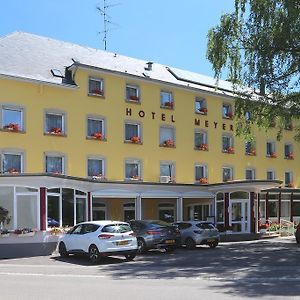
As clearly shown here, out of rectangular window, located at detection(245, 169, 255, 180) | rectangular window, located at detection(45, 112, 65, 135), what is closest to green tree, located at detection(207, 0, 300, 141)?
rectangular window, located at detection(45, 112, 65, 135)

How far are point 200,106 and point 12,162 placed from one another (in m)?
15.9

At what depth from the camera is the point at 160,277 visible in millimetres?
15953

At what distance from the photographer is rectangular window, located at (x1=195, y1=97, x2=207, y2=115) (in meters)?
40.1

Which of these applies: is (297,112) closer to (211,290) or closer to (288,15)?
(288,15)

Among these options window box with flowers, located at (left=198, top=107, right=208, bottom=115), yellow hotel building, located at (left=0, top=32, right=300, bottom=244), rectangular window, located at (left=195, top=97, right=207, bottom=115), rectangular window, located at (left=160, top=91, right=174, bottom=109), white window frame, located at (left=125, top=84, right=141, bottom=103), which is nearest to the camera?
yellow hotel building, located at (left=0, top=32, right=300, bottom=244)

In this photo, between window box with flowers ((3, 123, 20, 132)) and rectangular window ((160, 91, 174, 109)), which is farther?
rectangular window ((160, 91, 174, 109))

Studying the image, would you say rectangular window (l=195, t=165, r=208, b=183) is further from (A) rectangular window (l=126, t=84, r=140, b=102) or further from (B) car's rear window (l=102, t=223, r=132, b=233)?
(B) car's rear window (l=102, t=223, r=132, b=233)

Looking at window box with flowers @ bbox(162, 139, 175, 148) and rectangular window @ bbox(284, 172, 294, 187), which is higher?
window box with flowers @ bbox(162, 139, 175, 148)

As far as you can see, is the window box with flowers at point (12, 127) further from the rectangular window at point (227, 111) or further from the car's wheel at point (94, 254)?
the rectangular window at point (227, 111)

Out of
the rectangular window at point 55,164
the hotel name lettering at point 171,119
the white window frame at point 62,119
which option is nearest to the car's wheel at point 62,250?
the rectangular window at point 55,164

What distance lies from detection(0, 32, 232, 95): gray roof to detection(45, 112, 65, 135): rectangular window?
79.0 inches

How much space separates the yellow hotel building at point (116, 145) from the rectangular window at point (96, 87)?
0.21 feet

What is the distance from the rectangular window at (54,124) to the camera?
31.7 meters

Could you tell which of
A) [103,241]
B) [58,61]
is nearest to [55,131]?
[58,61]
